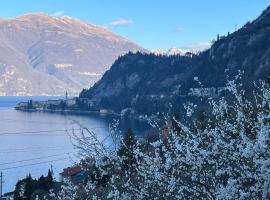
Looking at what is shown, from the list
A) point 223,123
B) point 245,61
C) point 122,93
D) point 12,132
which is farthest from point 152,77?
point 223,123

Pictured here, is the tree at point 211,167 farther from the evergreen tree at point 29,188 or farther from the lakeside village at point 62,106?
the lakeside village at point 62,106

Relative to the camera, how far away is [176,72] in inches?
5281

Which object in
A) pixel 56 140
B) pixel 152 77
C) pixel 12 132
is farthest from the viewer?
pixel 152 77

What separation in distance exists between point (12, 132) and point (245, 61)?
42508 millimetres

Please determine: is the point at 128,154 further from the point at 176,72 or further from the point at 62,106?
the point at 62,106

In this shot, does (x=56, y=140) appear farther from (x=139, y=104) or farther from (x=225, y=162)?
(x=225, y=162)

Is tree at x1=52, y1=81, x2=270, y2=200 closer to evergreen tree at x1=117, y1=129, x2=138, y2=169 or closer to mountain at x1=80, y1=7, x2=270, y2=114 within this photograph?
evergreen tree at x1=117, y1=129, x2=138, y2=169

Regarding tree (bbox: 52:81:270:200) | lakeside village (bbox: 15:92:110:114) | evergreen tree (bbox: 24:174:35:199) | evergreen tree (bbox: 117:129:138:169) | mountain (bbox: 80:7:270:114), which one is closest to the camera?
tree (bbox: 52:81:270:200)

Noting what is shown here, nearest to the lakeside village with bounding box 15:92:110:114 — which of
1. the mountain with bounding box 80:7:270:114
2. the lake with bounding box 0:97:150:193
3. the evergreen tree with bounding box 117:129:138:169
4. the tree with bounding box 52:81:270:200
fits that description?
the mountain with bounding box 80:7:270:114

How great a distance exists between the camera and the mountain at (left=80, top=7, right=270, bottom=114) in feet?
300

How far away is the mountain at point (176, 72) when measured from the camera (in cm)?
9156

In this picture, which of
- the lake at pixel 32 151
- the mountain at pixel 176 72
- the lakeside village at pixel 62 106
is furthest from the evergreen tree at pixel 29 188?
the lakeside village at pixel 62 106

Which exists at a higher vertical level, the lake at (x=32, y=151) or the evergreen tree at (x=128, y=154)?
the evergreen tree at (x=128, y=154)

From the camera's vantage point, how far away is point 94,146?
573cm
